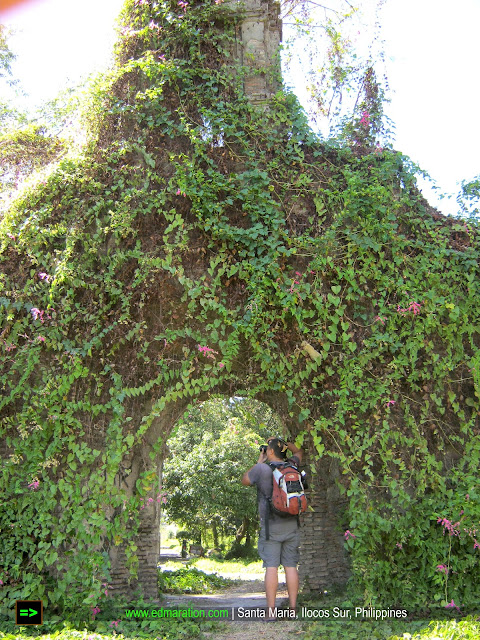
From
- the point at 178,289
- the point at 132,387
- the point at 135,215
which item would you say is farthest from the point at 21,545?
the point at 135,215

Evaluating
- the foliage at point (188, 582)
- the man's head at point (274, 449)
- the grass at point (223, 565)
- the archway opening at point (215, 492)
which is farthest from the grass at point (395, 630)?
the archway opening at point (215, 492)

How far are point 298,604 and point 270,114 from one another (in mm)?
5252

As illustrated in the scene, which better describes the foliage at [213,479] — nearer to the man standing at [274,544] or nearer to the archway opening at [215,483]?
the archway opening at [215,483]

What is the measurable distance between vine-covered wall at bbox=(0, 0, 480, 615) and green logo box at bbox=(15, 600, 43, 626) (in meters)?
0.08

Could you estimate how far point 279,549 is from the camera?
16.2ft

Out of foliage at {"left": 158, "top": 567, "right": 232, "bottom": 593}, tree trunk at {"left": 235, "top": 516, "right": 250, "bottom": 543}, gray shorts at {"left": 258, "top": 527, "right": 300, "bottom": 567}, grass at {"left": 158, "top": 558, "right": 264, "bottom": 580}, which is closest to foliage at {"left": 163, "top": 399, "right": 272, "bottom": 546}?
tree trunk at {"left": 235, "top": 516, "right": 250, "bottom": 543}

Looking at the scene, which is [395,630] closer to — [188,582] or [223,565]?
[188,582]

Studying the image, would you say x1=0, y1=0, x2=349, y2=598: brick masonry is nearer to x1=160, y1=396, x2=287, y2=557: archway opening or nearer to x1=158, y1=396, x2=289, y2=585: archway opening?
x1=158, y1=396, x2=289, y2=585: archway opening

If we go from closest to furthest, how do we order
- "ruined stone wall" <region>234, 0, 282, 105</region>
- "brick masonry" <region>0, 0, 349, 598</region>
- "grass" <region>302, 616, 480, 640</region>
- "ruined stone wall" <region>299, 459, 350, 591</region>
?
"grass" <region>302, 616, 480, 640</region> → "brick masonry" <region>0, 0, 349, 598</region> → "ruined stone wall" <region>299, 459, 350, 591</region> → "ruined stone wall" <region>234, 0, 282, 105</region>

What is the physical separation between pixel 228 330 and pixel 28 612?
3.16 m

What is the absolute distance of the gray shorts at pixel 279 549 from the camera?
4.89 metres

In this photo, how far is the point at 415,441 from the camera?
5.19 metres

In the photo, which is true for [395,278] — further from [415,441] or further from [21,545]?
[21,545]

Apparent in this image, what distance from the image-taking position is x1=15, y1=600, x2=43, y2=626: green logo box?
4527 millimetres
